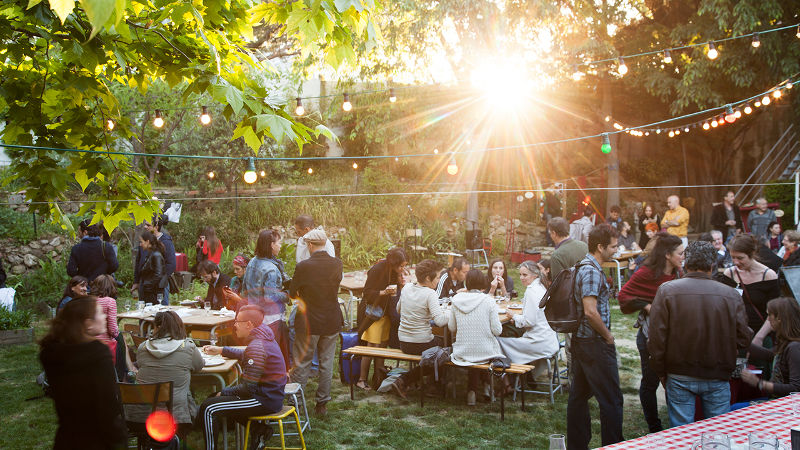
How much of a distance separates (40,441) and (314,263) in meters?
2.96

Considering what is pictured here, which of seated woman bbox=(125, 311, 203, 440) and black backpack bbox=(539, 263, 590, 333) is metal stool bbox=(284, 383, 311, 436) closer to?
seated woman bbox=(125, 311, 203, 440)

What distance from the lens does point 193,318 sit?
701 cm

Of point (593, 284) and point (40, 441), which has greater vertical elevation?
point (593, 284)

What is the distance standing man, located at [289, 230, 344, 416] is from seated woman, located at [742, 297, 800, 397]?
3.75m

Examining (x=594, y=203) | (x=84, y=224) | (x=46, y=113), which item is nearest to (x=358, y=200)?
(x=594, y=203)

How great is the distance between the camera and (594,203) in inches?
824

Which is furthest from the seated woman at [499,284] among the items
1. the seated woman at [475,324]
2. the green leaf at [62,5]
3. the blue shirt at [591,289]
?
the green leaf at [62,5]

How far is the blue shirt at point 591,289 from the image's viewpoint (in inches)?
175

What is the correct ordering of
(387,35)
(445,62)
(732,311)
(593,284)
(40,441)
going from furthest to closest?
(445,62) < (387,35) < (40,441) < (593,284) < (732,311)

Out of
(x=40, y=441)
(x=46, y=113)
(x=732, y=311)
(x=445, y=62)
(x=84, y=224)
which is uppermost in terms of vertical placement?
(x=445, y=62)

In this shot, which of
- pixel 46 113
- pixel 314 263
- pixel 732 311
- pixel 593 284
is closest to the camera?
pixel 46 113

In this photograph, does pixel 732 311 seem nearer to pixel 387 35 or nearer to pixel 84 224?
pixel 84 224

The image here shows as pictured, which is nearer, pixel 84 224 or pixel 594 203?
pixel 84 224

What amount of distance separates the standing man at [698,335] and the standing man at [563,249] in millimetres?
1534
